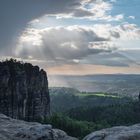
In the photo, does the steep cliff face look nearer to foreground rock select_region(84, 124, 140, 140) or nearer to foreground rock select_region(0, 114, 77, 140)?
foreground rock select_region(0, 114, 77, 140)

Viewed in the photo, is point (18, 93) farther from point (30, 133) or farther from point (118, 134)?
point (118, 134)

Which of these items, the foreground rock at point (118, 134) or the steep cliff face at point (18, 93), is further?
the steep cliff face at point (18, 93)

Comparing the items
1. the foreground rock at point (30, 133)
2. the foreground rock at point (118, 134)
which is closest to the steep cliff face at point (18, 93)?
the foreground rock at point (30, 133)

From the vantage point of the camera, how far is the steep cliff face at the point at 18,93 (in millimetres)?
173875

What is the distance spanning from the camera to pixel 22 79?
187m

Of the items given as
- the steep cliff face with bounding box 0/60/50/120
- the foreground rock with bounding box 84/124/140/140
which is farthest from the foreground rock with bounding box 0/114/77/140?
the steep cliff face with bounding box 0/60/50/120

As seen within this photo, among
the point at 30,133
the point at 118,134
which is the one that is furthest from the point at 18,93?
the point at 118,134

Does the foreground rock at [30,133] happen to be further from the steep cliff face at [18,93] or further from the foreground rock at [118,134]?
the steep cliff face at [18,93]

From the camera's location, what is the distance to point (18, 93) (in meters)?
183

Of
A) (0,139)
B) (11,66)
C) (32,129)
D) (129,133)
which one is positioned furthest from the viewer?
(11,66)

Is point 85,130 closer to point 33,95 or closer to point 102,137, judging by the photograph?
point 33,95

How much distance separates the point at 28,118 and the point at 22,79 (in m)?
19.2

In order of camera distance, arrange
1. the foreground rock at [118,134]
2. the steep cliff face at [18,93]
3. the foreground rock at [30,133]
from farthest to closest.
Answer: the steep cliff face at [18,93], the foreground rock at [30,133], the foreground rock at [118,134]

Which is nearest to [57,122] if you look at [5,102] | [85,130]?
[85,130]
